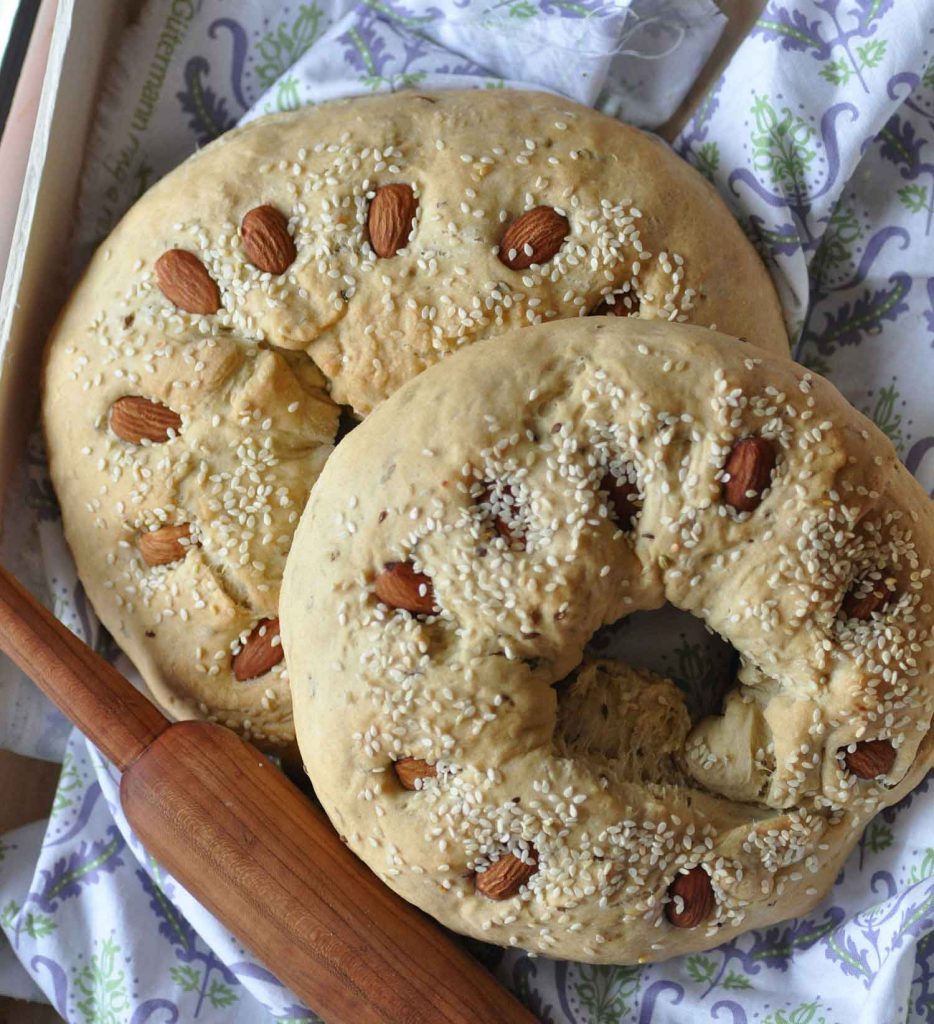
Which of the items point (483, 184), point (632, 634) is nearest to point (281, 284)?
point (483, 184)

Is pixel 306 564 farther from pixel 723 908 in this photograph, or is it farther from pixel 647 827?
pixel 723 908

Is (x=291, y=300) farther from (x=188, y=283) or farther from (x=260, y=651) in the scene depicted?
(x=260, y=651)

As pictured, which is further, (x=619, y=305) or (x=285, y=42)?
(x=285, y=42)

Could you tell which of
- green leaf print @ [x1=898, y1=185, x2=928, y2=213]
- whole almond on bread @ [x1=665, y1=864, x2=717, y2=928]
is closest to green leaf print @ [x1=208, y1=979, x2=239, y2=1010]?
whole almond on bread @ [x1=665, y1=864, x2=717, y2=928]

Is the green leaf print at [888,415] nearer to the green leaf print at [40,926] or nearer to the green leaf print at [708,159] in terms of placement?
the green leaf print at [708,159]

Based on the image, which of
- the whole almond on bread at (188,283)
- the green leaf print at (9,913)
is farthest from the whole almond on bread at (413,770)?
the green leaf print at (9,913)

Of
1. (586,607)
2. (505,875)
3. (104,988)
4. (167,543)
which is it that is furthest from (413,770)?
(104,988)

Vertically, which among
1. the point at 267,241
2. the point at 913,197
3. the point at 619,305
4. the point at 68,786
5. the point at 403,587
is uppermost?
the point at 913,197
